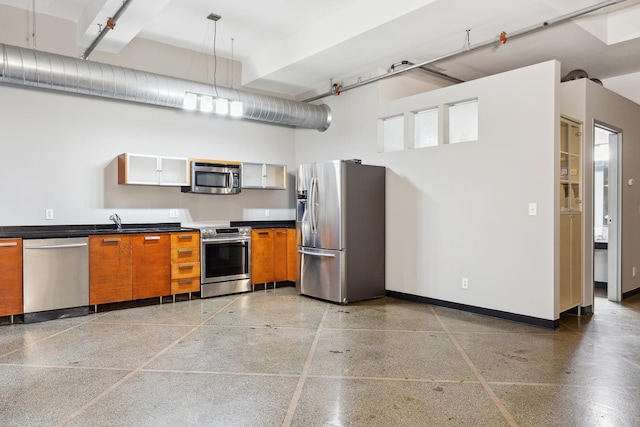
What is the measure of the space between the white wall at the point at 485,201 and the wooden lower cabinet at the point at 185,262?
8.43ft

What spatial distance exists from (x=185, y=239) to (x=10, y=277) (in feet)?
6.20

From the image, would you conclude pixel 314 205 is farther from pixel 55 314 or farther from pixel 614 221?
pixel 614 221

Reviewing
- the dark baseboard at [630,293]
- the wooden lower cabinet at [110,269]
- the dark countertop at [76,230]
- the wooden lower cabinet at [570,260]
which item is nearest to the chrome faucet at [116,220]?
the dark countertop at [76,230]

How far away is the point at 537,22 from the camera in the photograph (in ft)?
14.5

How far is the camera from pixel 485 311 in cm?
477

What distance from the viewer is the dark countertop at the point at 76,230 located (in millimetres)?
4636

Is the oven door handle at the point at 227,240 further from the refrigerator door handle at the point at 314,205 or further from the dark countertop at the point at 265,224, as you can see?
the refrigerator door handle at the point at 314,205

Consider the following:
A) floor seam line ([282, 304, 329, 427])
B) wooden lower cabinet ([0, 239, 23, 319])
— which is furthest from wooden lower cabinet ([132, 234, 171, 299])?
floor seam line ([282, 304, 329, 427])

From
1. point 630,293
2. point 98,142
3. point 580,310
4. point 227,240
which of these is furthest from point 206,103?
point 630,293

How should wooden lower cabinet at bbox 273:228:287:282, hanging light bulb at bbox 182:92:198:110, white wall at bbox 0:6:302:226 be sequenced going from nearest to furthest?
white wall at bbox 0:6:302:226, hanging light bulb at bbox 182:92:198:110, wooden lower cabinet at bbox 273:228:287:282

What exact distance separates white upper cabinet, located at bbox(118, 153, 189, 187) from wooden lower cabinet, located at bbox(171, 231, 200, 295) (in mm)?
756

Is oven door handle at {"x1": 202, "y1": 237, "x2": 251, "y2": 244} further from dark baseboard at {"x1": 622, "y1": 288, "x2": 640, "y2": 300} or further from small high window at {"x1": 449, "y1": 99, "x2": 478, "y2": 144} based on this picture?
dark baseboard at {"x1": 622, "y1": 288, "x2": 640, "y2": 300}

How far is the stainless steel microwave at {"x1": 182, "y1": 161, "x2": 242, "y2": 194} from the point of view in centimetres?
593

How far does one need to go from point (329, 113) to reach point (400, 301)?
306 centimetres
